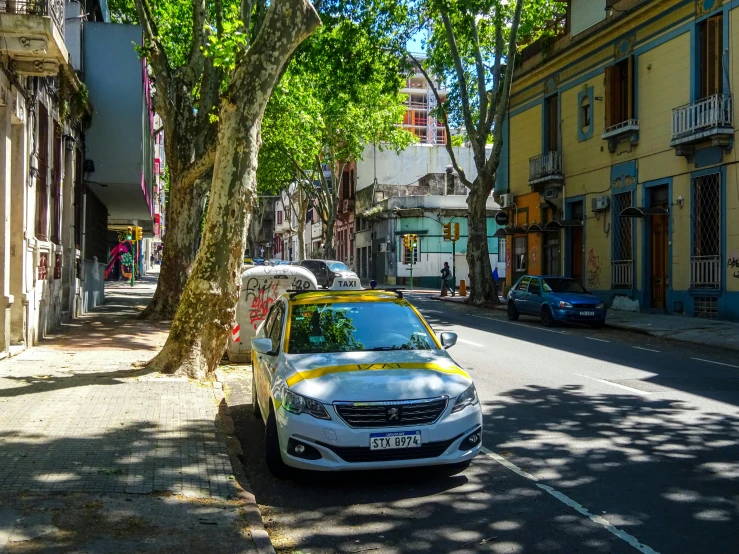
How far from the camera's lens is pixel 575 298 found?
68.4ft

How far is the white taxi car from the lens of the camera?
19.2 feet

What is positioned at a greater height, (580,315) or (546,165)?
(546,165)

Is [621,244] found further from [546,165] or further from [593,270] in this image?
[546,165]

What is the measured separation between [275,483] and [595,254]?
23.0 m

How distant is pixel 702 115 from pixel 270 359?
709 inches

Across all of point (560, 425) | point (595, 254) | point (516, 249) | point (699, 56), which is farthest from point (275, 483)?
point (516, 249)

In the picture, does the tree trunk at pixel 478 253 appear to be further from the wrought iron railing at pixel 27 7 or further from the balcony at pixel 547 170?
the wrought iron railing at pixel 27 7

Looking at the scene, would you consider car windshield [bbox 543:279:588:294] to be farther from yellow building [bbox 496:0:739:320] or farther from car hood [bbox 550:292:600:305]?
yellow building [bbox 496:0:739:320]

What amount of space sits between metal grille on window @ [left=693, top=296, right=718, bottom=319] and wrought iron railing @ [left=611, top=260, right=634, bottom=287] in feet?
11.1

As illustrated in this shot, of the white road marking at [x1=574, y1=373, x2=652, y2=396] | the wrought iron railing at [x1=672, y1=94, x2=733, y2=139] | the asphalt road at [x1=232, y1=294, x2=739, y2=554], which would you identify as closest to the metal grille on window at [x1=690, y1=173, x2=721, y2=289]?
the wrought iron railing at [x1=672, y1=94, x2=733, y2=139]

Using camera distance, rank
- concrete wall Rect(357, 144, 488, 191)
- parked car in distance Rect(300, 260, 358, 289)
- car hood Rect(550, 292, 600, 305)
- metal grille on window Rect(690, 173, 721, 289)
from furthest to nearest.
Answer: concrete wall Rect(357, 144, 488, 191) < parked car in distance Rect(300, 260, 358, 289) < metal grille on window Rect(690, 173, 721, 289) < car hood Rect(550, 292, 600, 305)

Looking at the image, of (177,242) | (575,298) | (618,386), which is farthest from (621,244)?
(618,386)

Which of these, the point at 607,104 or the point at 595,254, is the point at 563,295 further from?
the point at 607,104

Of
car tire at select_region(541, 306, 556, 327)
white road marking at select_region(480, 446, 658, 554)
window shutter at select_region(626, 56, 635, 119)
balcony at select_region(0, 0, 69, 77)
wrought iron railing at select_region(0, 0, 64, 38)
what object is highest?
window shutter at select_region(626, 56, 635, 119)
